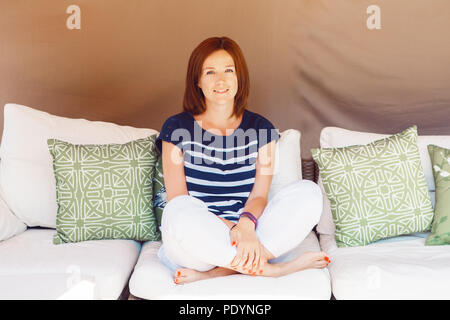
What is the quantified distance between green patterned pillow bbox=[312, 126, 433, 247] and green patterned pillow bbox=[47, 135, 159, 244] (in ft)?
2.36

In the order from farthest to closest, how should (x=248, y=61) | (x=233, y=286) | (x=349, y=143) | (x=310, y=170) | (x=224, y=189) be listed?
(x=248, y=61) < (x=310, y=170) < (x=349, y=143) < (x=224, y=189) < (x=233, y=286)

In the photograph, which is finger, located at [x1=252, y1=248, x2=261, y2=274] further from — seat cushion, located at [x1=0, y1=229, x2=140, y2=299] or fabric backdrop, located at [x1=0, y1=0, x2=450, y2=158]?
fabric backdrop, located at [x1=0, y1=0, x2=450, y2=158]

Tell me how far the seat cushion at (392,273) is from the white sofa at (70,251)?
8 centimetres

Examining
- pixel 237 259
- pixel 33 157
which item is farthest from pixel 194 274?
pixel 33 157

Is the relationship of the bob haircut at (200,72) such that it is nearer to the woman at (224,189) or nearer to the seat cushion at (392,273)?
the woman at (224,189)

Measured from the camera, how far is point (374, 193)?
1.93 meters

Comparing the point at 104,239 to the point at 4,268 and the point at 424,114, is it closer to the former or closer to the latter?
the point at 4,268

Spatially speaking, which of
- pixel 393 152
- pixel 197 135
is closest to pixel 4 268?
pixel 197 135

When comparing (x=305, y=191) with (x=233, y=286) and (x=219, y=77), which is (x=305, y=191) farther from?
(x=219, y=77)

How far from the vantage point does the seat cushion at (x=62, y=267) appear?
4.75ft

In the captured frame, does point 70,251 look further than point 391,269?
Yes

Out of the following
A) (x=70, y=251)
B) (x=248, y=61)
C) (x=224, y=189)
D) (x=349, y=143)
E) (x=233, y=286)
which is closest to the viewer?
(x=233, y=286)

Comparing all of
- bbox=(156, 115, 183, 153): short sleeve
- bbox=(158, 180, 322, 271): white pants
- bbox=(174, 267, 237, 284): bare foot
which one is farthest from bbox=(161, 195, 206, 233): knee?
bbox=(156, 115, 183, 153): short sleeve

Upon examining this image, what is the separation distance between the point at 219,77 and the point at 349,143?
0.64 meters
